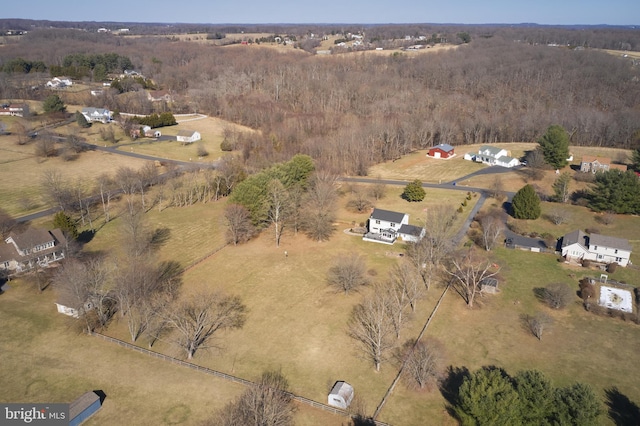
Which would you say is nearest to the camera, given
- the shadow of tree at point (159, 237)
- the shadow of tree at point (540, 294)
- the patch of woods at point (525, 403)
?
the patch of woods at point (525, 403)

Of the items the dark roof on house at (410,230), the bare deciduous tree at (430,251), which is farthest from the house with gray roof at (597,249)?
the dark roof on house at (410,230)

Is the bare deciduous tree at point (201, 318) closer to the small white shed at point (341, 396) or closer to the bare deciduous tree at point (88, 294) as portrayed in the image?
the bare deciduous tree at point (88, 294)

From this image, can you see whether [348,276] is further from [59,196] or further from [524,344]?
[59,196]

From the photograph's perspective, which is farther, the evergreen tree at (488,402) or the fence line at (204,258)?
the fence line at (204,258)

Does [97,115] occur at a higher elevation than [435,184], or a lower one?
higher

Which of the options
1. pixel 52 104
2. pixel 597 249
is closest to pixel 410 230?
pixel 597 249

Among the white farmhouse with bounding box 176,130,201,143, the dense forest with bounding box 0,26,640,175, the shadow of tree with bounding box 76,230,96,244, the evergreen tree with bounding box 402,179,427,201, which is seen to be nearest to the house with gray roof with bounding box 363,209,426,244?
the evergreen tree with bounding box 402,179,427,201
